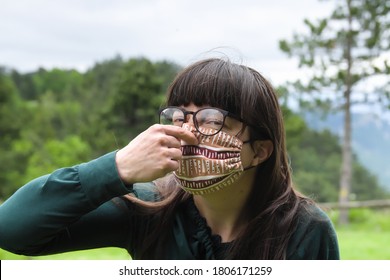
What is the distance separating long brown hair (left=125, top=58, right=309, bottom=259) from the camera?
5.64 feet

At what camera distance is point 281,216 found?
1.79 m

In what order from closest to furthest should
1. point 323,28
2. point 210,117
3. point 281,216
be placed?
point 210,117 < point 281,216 < point 323,28

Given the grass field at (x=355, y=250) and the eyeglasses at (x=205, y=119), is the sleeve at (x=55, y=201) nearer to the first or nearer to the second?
the eyeglasses at (x=205, y=119)

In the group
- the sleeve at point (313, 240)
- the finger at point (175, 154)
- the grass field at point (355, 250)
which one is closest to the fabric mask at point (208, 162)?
the finger at point (175, 154)

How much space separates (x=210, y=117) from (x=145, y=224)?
1.24ft

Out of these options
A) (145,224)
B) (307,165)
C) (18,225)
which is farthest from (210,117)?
(307,165)

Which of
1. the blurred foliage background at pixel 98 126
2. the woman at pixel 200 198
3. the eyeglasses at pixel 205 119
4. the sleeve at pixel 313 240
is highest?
the eyeglasses at pixel 205 119

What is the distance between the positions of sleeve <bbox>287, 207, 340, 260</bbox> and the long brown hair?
0.08 feet

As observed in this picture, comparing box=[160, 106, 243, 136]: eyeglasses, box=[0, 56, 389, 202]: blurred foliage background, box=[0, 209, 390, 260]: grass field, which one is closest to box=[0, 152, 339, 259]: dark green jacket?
box=[160, 106, 243, 136]: eyeglasses

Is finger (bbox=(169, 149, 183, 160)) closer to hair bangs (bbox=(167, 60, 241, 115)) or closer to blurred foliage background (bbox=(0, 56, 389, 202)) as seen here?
hair bangs (bbox=(167, 60, 241, 115))

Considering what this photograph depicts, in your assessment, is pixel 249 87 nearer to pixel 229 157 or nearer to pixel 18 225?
pixel 229 157

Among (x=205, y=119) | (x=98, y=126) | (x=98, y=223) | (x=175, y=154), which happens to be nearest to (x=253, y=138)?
(x=205, y=119)

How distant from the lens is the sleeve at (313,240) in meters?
1.71

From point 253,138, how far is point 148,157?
37 cm
